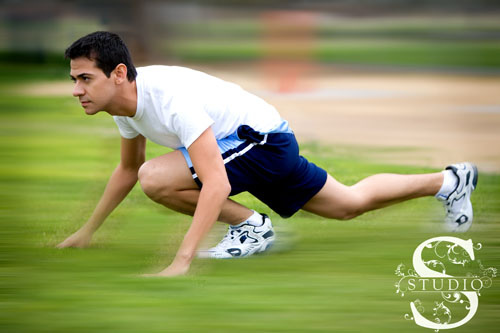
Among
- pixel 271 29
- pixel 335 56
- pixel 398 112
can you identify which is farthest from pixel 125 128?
pixel 271 29

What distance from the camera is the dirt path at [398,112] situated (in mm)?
8117

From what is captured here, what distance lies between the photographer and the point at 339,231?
526 centimetres

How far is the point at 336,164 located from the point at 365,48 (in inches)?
785

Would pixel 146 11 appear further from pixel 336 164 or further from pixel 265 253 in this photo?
pixel 265 253

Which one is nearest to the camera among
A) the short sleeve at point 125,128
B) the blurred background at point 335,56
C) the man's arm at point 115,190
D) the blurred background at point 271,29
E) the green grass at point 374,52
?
the short sleeve at point 125,128

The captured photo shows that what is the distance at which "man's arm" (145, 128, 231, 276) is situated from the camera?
163 inches

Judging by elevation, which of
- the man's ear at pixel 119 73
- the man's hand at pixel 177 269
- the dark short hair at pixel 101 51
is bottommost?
the man's hand at pixel 177 269

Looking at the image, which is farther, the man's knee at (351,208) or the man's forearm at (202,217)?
the man's knee at (351,208)

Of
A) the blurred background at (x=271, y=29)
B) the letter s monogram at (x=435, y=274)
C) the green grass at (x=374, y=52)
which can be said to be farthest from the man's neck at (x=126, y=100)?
the green grass at (x=374, y=52)

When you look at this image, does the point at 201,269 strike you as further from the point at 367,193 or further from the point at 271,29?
the point at 271,29

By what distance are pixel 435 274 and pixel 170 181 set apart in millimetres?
1317

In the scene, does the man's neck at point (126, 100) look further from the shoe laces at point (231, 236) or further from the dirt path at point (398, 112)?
the dirt path at point (398, 112)

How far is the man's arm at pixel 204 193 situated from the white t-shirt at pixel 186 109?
0.06m

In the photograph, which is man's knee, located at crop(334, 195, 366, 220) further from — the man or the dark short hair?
the dark short hair
